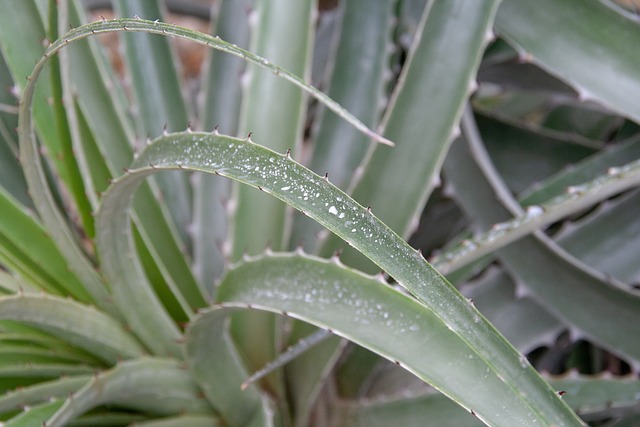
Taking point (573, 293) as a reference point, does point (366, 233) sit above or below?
below

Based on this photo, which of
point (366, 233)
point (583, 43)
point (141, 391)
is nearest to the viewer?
point (366, 233)

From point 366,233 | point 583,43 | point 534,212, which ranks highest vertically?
point 583,43

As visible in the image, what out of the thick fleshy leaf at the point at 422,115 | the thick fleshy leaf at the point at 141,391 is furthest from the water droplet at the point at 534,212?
the thick fleshy leaf at the point at 141,391

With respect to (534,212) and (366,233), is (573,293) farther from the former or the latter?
(366,233)

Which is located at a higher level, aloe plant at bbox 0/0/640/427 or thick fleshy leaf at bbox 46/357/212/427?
aloe plant at bbox 0/0/640/427

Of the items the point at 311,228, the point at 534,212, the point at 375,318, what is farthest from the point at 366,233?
the point at 311,228

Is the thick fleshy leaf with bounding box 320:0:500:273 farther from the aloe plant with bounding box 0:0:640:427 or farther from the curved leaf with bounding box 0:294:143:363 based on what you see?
the curved leaf with bounding box 0:294:143:363

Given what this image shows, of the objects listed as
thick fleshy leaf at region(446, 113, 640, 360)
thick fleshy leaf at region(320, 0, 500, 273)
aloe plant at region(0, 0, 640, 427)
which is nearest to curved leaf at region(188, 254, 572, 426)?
aloe plant at region(0, 0, 640, 427)

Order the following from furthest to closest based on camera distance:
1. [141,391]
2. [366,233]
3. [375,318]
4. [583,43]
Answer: [583,43], [141,391], [375,318], [366,233]
